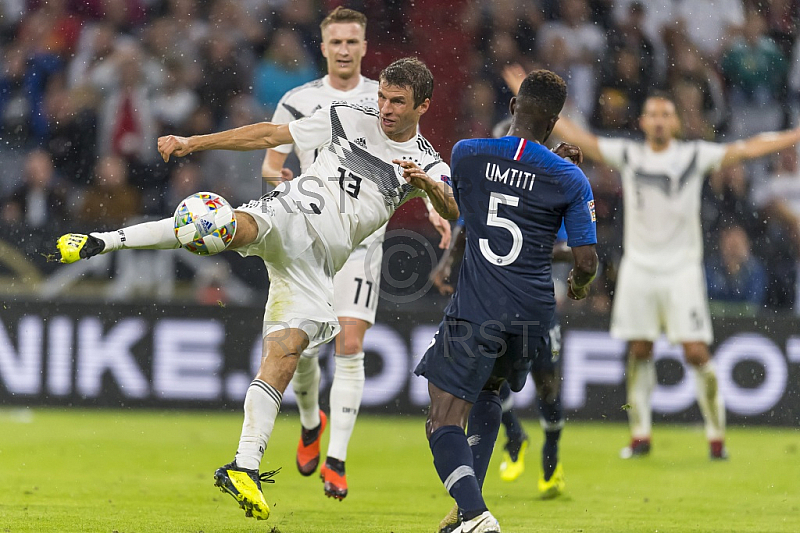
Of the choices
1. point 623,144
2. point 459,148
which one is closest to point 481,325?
point 459,148

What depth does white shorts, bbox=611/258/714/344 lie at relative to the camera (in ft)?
31.0

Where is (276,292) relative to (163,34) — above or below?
below

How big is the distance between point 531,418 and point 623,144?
8.25 feet

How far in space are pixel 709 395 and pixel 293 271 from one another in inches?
186

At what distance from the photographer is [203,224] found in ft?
15.7

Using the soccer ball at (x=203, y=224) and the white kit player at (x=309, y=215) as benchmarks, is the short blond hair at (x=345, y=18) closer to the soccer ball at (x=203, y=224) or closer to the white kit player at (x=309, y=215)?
the white kit player at (x=309, y=215)

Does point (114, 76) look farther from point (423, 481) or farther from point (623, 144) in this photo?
point (423, 481)

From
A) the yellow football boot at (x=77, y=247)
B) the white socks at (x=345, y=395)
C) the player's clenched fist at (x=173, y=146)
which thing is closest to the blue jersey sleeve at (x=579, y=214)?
the player's clenched fist at (x=173, y=146)

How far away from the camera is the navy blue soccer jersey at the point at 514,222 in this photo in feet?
15.5

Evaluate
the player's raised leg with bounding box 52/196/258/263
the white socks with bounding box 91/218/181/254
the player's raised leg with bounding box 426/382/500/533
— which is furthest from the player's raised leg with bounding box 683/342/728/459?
the white socks with bounding box 91/218/181/254

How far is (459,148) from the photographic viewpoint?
15.9ft

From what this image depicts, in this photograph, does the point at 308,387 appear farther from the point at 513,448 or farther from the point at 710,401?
the point at 710,401

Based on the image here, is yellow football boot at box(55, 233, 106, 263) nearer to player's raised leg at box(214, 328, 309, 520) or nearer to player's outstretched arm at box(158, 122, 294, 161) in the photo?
player's outstretched arm at box(158, 122, 294, 161)

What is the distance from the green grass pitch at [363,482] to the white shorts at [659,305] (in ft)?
3.01
